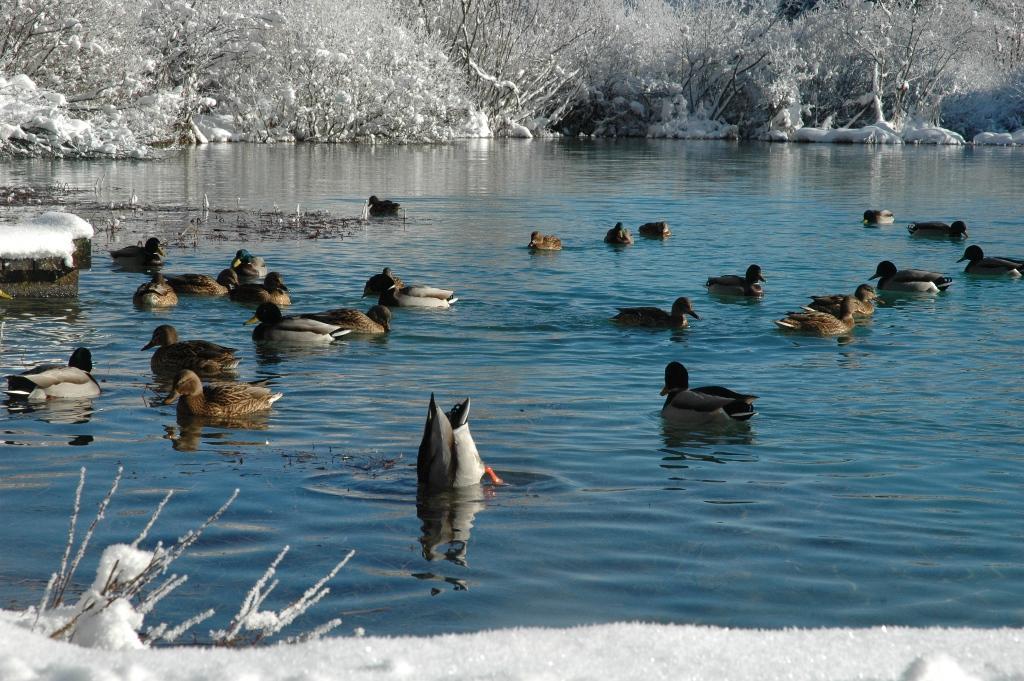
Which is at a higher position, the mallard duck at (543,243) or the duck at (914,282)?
the mallard duck at (543,243)

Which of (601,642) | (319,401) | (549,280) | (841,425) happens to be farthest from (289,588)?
(549,280)

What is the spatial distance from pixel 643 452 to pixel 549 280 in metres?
9.34

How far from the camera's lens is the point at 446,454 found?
7.61 metres

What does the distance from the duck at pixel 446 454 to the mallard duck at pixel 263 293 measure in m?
7.80

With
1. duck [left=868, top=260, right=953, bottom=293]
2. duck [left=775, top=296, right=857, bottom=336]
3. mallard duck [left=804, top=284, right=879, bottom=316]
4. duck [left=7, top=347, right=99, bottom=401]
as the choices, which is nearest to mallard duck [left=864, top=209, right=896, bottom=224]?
duck [left=868, top=260, right=953, bottom=293]

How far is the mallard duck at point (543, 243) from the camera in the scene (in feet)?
69.2

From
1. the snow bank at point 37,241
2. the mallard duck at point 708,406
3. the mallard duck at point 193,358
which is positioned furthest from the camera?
the snow bank at point 37,241

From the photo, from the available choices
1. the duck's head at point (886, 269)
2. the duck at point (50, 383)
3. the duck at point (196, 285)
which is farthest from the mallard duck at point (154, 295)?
the duck's head at point (886, 269)

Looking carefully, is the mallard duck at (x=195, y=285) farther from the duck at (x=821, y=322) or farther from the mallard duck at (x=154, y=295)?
the duck at (x=821, y=322)

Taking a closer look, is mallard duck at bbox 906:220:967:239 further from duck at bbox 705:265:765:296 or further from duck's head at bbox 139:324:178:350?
duck's head at bbox 139:324:178:350

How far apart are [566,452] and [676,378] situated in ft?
6.58

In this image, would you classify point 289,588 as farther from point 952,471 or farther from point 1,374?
point 1,374

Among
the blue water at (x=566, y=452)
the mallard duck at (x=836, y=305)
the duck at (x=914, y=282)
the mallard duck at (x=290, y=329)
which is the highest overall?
the duck at (x=914, y=282)

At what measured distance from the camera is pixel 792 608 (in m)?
5.90
